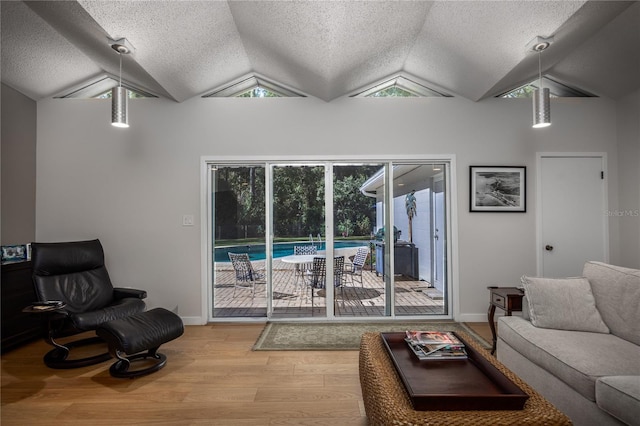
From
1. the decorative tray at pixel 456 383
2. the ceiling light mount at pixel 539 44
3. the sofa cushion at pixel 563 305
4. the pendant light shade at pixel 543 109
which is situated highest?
the ceiling light mount at pixel 539 44

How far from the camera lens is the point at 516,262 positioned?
3777 millimetres

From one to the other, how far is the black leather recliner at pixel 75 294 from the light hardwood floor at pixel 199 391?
0.88 ft

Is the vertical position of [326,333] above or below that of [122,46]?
below

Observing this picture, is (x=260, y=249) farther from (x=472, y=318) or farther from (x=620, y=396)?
(x=620, y=396)

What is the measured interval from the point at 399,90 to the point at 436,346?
315 cm

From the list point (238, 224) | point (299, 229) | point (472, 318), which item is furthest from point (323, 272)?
point (472, 318)

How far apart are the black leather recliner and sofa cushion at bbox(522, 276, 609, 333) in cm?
345

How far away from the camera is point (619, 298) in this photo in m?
2.10

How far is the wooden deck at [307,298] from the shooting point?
3.91 metres

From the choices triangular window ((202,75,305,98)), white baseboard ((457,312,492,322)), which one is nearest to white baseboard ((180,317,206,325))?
triangular window ((202,75,305,98))

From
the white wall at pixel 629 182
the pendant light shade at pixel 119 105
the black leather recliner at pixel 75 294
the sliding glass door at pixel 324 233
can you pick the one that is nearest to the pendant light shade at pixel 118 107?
the pendant light shade at pixel 119 105

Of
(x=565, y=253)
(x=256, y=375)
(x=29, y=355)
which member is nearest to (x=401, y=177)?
(x=565, y=253)

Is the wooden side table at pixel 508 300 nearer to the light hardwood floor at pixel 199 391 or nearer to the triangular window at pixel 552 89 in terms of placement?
the light hardwood floor at pixel 199 391

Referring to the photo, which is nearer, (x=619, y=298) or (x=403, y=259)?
(x=619, y=298)
